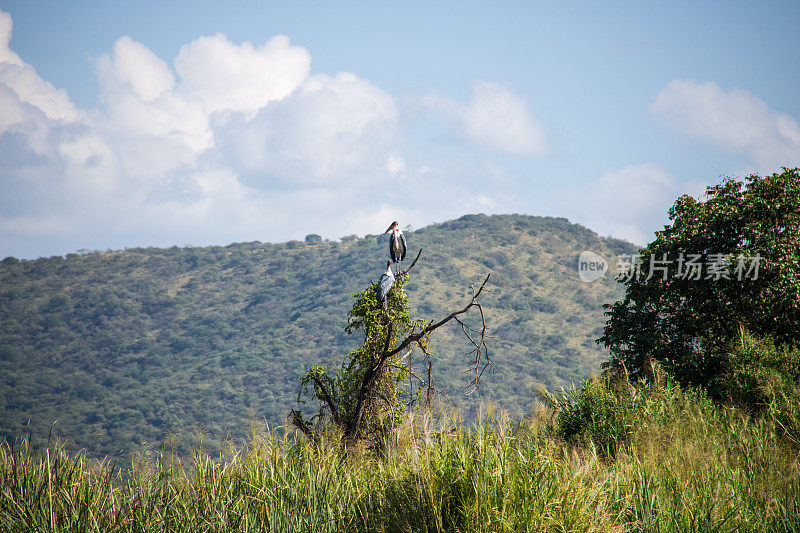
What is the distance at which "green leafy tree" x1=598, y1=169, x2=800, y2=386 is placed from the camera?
12250 millimetres

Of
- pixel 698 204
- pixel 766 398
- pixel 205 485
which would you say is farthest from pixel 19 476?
pixel 698 204

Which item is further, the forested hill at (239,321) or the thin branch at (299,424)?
the forested hill at (239,321)

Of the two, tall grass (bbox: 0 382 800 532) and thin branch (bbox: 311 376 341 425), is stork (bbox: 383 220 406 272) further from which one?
tall grass (bbox: 0 382 800 532)

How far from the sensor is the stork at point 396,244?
7824 mm

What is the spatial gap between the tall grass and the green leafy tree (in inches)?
258

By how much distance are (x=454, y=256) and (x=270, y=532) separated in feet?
268

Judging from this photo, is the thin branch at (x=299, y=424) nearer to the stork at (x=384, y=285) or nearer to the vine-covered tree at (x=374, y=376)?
the vine-covered tree at (x=374, y=376)

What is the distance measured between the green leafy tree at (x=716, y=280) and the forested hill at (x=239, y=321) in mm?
29567

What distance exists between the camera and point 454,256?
8569 centimetres

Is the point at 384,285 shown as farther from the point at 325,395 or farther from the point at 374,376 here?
the point at 325,395

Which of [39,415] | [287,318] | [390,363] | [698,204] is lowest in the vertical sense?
[39,415]

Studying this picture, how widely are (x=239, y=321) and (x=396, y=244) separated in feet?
250

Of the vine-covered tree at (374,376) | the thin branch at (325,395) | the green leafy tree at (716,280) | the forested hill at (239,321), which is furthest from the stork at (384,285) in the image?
the forested hill at (239,321)

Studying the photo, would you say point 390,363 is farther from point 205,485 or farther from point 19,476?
point 19,476
